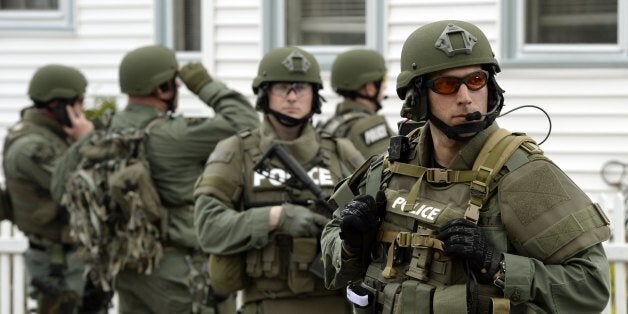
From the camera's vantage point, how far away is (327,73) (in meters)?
10.9

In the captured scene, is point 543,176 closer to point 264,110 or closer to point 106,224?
point 264,110

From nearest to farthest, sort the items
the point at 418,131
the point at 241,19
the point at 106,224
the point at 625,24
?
the point at 418,131 < the point at 106,224 < the point at 625,24 < the point at 241,19

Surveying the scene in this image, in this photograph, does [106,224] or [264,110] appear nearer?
[264,110]

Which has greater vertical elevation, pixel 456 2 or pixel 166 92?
pixel 456 2

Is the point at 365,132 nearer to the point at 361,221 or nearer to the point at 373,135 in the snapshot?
the point at 373,135

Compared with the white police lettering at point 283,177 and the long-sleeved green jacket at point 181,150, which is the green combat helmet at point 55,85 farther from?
the white police lettering at point 283,177

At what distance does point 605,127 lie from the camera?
1024 centimetres

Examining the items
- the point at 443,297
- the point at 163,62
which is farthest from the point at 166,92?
the point at 443,297

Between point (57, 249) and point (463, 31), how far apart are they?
5219 mm

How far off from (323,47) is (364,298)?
24.0 feet

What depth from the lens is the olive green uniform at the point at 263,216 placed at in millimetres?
5574

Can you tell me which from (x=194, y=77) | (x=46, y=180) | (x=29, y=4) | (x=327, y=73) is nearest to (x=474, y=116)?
(x=194, y=77)

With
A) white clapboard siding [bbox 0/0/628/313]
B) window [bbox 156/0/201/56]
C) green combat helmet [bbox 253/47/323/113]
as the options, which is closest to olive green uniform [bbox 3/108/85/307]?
white clapboard siding [bbox 0/0/628/313]

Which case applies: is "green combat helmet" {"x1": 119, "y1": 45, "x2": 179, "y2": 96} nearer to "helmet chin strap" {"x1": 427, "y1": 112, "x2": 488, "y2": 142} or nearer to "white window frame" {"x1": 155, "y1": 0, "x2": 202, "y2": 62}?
"helmet chin strap" {"x1": 427, "y1": 112, "x2": 488, "y2": 142}
